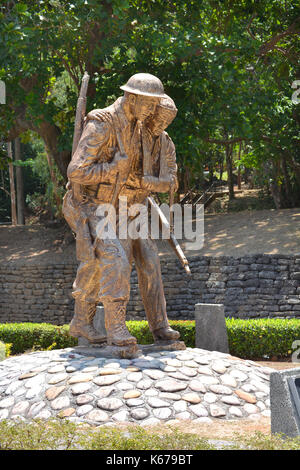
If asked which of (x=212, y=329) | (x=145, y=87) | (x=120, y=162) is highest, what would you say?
(x=145, y=87)

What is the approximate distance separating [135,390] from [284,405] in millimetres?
1668

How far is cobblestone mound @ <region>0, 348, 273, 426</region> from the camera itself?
16.4 feet

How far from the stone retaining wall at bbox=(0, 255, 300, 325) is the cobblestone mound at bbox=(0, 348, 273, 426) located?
826cm

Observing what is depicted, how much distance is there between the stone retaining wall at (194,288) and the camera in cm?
1411

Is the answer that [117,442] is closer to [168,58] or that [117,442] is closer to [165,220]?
[165,220]

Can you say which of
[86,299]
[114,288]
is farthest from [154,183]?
[86,299]

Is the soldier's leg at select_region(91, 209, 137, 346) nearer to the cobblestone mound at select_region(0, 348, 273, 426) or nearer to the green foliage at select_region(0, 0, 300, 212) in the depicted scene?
the cobblestone mound at select_region(0, 348, 273, 426)

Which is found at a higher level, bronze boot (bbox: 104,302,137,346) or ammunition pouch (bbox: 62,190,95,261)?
ammunition pouch (bbox: 62,190,95,261)

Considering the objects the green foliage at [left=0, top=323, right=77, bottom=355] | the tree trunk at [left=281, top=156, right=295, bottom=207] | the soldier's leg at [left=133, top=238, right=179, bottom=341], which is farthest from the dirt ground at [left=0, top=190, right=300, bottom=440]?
the soldier's leg at [left=133, top=238, right=179, bottom=341]

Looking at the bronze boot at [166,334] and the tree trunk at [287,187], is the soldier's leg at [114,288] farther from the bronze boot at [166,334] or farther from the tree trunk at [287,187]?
the tree trunk at [287,187]

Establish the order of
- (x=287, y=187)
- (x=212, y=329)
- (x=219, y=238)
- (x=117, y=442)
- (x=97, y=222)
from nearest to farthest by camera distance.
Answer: (x=117, y=442)
(x=97, y=222)
(x=212, y=329)
(x=219, y=238)
(x=287, y=187)

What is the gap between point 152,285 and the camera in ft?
20.8
